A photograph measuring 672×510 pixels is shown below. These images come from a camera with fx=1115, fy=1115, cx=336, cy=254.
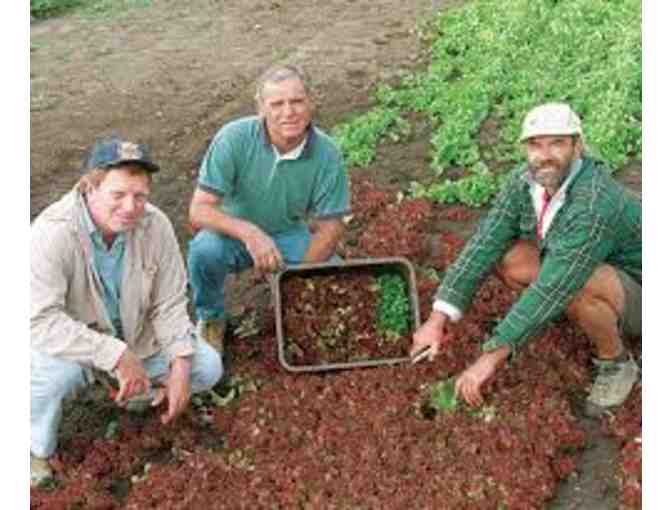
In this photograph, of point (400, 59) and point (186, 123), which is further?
point (400, 59)

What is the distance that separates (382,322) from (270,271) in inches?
31.9

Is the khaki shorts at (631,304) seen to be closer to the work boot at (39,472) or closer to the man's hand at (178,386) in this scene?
the man's hand at (178,386)

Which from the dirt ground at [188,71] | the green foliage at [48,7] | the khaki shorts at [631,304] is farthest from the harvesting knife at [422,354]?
the green foliage at [48,7]

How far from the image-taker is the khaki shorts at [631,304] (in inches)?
245

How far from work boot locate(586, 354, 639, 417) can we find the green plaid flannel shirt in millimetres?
510

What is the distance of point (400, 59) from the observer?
12.6 meters

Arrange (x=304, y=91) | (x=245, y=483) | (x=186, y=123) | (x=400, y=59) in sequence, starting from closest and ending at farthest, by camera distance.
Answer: (x=245, y=483), (x=304, y=91), (x=186, y=123), (x=400, y=59)

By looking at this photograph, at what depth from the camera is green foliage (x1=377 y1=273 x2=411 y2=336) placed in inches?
278

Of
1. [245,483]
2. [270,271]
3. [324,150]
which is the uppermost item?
[324,150]

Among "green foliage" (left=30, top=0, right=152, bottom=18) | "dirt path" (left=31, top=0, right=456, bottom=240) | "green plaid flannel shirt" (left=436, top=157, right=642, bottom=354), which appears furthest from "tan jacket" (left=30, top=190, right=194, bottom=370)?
"green foliage" (left=30, top=0, right=152, bottom=18)

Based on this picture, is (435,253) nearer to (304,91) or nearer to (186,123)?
(304,91)

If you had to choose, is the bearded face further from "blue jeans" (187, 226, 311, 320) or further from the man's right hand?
"blue jeans" (187, 226, 311, 320)

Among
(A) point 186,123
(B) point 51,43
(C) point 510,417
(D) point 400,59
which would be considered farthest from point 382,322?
(B) point 51,43

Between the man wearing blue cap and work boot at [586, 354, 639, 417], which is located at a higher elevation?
the man wearing blue cap
